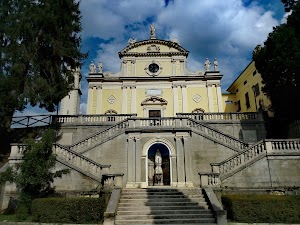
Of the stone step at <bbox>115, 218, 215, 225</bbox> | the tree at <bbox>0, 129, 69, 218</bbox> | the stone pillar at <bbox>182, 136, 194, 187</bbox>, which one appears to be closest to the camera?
the stone step at <bbox>115, 218, 215, 225</bbox>

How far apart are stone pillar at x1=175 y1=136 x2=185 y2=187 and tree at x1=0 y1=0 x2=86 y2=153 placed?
8327 millimetres

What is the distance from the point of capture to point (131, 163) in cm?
1559

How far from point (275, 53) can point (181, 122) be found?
724cm

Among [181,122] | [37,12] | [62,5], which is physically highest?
[62,5]

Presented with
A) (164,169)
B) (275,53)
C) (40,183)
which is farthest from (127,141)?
(275,53)

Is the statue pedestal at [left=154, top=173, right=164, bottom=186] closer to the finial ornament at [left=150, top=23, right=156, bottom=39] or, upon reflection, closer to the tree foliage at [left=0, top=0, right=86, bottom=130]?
the tree foliage at [left=0, top=0, right=86, bottom=130]

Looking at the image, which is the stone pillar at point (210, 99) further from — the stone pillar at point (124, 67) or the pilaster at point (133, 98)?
the stone pillar at point (124, 67)

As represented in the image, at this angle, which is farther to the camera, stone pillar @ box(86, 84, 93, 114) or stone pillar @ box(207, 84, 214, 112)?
stone pillar @ box(86, 84, 93, 114)

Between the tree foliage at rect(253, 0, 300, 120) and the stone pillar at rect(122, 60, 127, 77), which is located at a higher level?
the stone pillar at rect(122, 60, 127, 77)

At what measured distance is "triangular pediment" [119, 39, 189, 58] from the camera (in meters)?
28.3

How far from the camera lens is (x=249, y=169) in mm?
13484

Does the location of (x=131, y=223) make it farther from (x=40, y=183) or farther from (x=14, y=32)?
(x=14, y=32)

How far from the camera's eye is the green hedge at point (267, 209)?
9617mm

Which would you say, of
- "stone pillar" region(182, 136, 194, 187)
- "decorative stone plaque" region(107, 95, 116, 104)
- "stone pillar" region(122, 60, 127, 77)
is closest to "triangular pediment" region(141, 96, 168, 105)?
"decorative stone plaque" region(107, 95, 116, 104)
